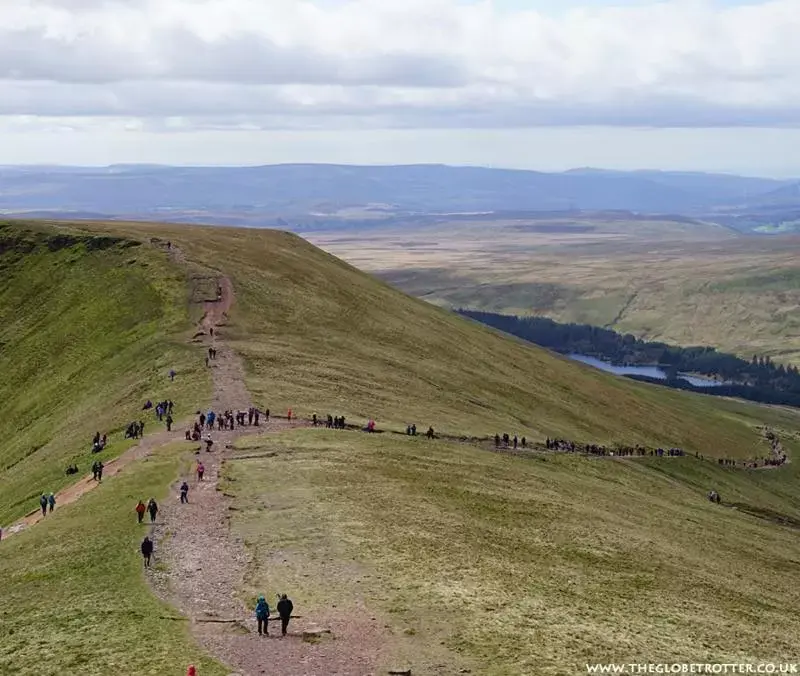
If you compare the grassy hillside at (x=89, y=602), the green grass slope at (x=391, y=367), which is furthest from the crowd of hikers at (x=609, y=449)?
the grassy hillside at (x=89, y=602)

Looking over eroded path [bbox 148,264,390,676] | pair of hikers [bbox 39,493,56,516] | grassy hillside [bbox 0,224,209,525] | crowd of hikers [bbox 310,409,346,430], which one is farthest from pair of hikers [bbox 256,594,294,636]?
crowd of hikers [bbox 310,409,346,430]

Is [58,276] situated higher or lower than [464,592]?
higher

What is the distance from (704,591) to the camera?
51000 mm

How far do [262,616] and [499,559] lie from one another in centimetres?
1699

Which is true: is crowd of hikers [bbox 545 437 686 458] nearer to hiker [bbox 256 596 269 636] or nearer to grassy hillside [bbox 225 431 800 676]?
grassy hillside [bbox 225 431 800 676]

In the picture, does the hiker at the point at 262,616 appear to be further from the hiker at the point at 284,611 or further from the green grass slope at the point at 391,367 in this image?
the green grass slope at the point at 391,367

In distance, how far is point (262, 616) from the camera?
1363 inches

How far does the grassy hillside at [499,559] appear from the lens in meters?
36.5

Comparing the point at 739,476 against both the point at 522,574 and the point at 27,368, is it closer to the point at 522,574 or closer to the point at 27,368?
the point at 522,574

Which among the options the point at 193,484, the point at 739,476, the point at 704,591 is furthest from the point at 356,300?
the point at 704,591

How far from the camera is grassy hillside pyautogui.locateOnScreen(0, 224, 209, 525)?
7906cm

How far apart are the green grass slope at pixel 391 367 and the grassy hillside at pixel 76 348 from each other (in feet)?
28.3

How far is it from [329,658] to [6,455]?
216ft

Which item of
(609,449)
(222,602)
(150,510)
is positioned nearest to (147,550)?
(222,602)
